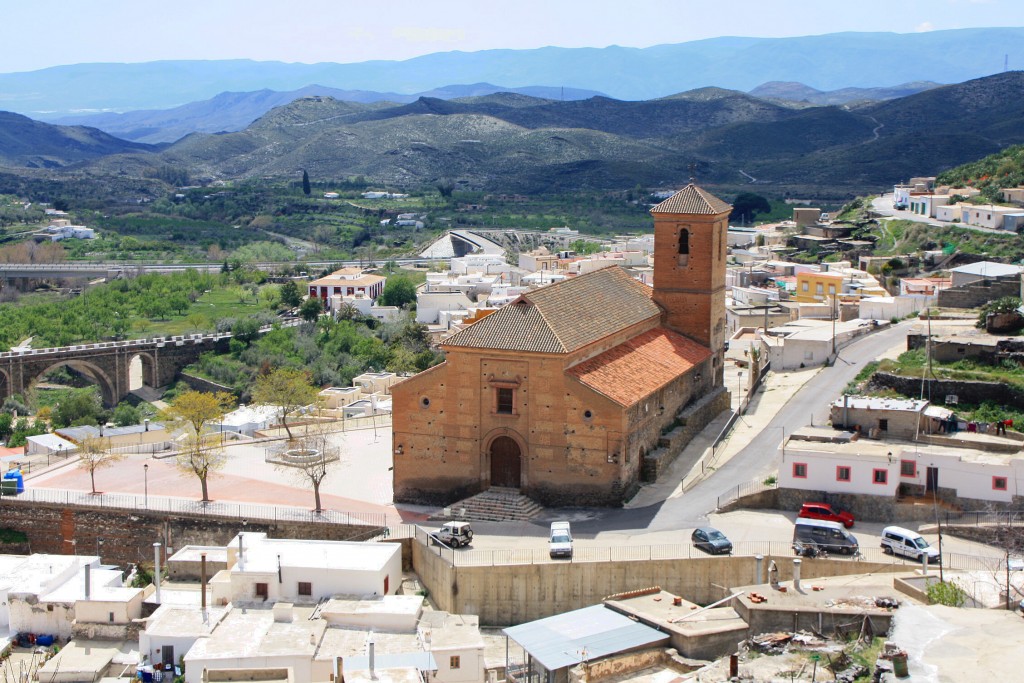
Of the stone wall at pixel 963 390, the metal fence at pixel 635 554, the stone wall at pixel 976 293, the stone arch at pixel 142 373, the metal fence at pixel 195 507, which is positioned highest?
the stone wall at pixel 976 293

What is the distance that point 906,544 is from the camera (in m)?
32.7

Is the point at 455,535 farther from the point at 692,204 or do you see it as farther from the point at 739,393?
the point at 739,393

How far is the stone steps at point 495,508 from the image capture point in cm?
3681

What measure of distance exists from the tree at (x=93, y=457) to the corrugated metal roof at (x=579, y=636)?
1642 cm

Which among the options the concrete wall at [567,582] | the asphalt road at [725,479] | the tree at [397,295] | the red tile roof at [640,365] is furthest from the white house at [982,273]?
the tree at [397,295]

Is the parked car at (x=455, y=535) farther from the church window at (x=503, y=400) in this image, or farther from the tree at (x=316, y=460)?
the tree at (x=316, y=460)

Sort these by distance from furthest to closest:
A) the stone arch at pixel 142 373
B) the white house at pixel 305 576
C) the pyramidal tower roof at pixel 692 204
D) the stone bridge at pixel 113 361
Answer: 1. the stone arch at pixel 142 373
2. the stone bridge at pixel 113 361
3. the pyramidal tower roof at pixel 692 204
4. the white house at pixel 305 576

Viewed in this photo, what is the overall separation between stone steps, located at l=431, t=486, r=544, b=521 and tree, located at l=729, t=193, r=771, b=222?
97.1 meters

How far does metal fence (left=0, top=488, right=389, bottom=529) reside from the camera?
37.1 meters

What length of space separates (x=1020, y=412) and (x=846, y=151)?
157 metres

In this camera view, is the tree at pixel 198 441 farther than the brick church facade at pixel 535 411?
Yes

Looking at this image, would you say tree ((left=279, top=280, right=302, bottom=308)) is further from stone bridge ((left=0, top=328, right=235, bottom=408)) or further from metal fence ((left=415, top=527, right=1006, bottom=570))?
metal fence ((left=415, top=527, right=1006, bottom=570))

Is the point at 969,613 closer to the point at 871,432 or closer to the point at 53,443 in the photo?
the point at 871,432

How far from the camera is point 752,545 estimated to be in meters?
34.0
